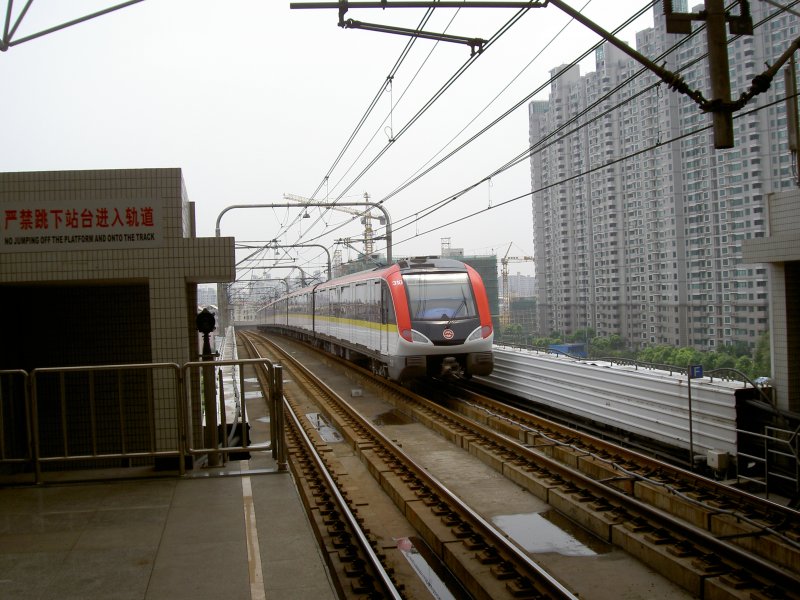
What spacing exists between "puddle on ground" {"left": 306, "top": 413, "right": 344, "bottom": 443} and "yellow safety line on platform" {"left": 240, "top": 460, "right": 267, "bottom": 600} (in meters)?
6.50

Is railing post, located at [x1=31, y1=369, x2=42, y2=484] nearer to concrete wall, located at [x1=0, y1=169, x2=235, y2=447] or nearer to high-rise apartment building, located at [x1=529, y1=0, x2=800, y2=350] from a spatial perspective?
concrete wall, located at [x1=0, y1=169, x2=235, y2=447]

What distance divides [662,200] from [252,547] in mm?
9753

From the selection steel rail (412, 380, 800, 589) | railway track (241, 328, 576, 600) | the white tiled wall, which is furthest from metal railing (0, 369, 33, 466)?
the white tiled wall

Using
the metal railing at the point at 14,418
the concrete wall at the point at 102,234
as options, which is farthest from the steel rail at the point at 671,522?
the metal railing at the point at 14,418

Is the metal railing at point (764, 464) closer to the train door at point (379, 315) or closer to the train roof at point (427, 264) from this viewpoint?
the train roof at point (427, 264)

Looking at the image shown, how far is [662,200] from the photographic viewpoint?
1180 centimetres

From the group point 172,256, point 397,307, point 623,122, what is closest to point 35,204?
point 172,256

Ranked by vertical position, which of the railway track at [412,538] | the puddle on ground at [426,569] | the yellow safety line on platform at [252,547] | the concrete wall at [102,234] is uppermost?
A: the concrete wall at [102,234]

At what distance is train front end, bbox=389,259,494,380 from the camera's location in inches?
550

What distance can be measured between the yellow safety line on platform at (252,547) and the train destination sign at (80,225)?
247 cm

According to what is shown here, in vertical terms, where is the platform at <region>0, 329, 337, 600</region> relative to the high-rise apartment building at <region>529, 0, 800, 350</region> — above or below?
below

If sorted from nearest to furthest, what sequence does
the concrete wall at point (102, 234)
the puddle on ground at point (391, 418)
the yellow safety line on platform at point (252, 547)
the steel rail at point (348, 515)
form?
the yellow safety line on platform at point (252, 547) < the steel rail at point (348, 515) < the concrete wall at point (102, 234) < the puddle on ground at point (391, 418)

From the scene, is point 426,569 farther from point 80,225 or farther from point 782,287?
point 782,287

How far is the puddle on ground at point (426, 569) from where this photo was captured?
5.76 m
